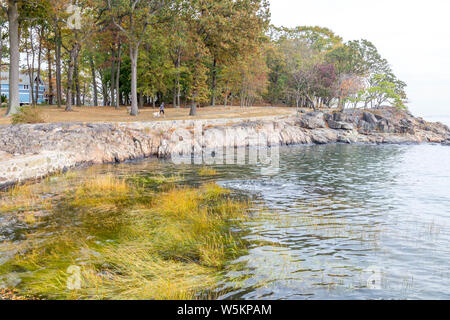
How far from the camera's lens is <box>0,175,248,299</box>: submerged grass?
6.33 metres

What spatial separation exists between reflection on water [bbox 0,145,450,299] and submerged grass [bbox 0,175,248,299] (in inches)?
22.4

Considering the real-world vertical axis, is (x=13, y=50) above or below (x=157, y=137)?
above

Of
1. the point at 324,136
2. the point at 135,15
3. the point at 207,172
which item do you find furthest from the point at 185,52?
the point at 207,172

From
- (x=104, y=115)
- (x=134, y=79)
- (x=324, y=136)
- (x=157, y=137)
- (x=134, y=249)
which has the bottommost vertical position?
(x=134, y=249)

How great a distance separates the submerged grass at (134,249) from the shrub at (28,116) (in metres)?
15.3

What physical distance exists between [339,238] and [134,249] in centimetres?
598

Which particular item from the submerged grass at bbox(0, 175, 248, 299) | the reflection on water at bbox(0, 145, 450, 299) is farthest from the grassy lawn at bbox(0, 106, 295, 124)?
the submerged grass at bbox(0, 175, 248, 299)

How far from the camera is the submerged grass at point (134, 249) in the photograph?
6.33 m

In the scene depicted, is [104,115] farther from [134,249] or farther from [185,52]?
[134,249]

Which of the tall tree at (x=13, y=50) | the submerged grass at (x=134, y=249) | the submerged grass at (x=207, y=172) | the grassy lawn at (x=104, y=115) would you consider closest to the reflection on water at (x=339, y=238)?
the submerged grass at (x=134, y=249)

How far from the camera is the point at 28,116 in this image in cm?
2523

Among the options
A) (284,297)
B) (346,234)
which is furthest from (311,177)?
(284,297)

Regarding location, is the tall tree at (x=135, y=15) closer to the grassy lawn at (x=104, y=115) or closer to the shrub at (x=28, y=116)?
the grassy lawn at (x=104, y=115)

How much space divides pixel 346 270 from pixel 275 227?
128 inches
